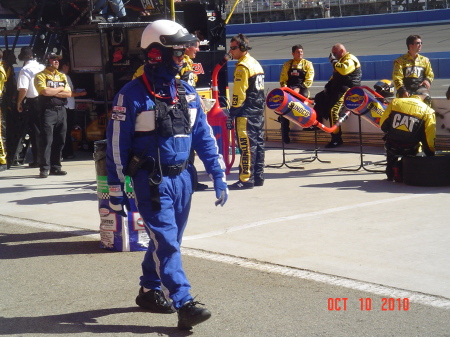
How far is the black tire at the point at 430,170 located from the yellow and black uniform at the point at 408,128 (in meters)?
0.27

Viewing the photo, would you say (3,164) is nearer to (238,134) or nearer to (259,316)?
(238,134)

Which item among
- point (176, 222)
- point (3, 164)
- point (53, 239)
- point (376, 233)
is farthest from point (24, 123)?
point (176, 222)

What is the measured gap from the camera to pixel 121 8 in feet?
44.9

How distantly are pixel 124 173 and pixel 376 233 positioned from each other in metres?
3.26

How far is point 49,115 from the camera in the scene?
1155 centimetres

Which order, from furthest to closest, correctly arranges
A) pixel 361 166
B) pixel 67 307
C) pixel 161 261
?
pixel 361 166
pixel 67 307
pixel 161 261

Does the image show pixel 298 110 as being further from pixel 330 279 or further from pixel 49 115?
pixel 330 279

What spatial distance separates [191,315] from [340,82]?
9048mm

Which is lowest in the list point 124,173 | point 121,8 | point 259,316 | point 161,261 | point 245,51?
point 259,316

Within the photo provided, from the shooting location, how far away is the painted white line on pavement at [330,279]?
5285 mm

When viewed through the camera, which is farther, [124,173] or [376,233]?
[376,233]

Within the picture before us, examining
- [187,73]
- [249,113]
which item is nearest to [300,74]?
[249,113]

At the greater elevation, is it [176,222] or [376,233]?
[176,222]

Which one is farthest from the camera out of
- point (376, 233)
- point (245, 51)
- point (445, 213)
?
point (245, 51)
